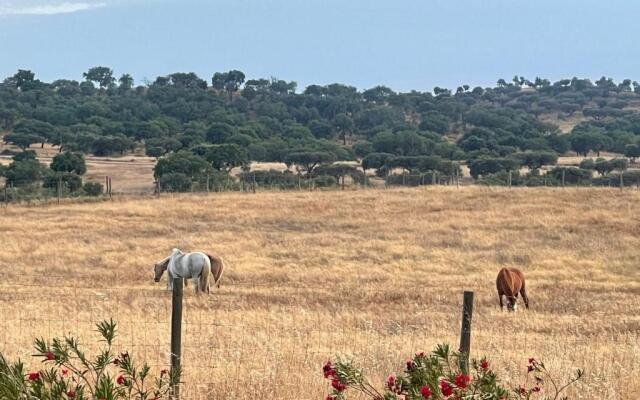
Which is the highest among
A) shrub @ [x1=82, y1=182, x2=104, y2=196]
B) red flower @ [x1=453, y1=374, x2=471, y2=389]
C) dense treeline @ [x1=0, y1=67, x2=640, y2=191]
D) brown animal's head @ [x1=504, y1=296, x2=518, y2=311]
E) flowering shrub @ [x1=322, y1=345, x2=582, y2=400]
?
dense treeline @ [x1=0, y1=67, x2=640, y2=191]

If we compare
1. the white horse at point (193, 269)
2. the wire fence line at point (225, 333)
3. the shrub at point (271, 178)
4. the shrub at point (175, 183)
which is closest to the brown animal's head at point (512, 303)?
the wire fence line at point (225, 333)

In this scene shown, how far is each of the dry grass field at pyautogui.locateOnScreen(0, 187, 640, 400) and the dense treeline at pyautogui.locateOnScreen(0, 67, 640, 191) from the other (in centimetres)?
2119

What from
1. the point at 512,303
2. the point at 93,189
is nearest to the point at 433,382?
the point at 512,303

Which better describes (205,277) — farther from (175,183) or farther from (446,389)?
(175,183)

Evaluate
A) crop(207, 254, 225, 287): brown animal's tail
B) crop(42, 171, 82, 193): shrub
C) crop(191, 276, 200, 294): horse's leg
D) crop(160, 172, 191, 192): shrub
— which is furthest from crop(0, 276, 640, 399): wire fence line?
crop(160, 172, 191, 192): shrub

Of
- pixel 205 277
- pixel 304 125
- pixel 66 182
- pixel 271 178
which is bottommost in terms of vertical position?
pixel 205 277

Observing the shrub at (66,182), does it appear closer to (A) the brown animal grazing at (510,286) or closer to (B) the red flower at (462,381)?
(A) the brown animal grazing at (510,286)

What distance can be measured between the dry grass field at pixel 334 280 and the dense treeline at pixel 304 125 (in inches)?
834

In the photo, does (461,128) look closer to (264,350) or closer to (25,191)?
(25,191)

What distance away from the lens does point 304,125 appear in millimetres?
138375

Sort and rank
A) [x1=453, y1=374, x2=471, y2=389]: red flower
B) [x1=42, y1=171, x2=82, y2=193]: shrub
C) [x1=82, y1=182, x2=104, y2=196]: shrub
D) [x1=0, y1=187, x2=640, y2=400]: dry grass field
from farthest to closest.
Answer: [x1=42, y1=171, x2=82, y2=193]: shrub < [x1=82, y1=182, x2=104, y2=196]: shrub < [x1=0, y1=187, x2=640, y2=400]: dry grass field < [x1=453, y1=374, x2=471, y2=389]: red flower

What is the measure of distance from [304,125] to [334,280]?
379ft

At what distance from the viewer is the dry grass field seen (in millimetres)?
9562

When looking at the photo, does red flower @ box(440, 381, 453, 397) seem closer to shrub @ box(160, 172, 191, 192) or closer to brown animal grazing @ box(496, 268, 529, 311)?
brown animal grazing @ box(496, 268, 529, 311)
